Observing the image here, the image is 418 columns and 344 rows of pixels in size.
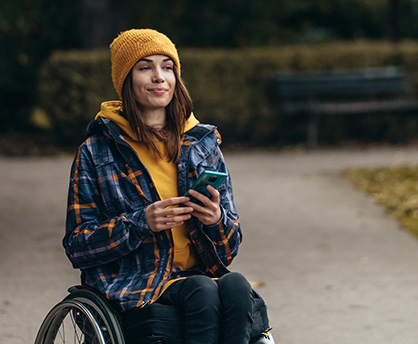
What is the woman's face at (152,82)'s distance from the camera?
3.08m

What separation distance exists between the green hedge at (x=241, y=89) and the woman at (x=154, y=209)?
8.21 meters

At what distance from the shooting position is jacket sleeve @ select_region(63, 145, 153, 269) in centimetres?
287

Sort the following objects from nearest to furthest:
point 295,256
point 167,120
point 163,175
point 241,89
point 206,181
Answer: point 206,181 < point 163,175 < point 167,120 < point 295,256 < point 241,89

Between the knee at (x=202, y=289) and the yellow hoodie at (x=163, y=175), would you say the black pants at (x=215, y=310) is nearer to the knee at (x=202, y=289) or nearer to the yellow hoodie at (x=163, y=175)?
the knee at (x=202, y=289)

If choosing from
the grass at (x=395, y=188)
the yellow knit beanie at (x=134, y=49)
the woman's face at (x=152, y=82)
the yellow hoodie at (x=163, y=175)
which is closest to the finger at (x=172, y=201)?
the yellow hoodie at (x=163, y=175)

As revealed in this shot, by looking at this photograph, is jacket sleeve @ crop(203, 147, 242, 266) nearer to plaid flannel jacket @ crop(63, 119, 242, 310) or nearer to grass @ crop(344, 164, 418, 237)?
plaid flannel jacket @ crop(63, 119, 242, 310)

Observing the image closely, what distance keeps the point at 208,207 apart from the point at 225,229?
0.61 ft

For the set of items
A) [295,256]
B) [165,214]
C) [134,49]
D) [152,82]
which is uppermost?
[134,49]

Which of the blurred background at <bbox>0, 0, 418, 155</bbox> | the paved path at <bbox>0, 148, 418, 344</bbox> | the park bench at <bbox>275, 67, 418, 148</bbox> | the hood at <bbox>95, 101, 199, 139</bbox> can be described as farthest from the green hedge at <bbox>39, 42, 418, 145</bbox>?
the hood at <bbox>95, 101, 199, 139</bbox>

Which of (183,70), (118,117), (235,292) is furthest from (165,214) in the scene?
(183,70)

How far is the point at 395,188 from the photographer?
8367 millimetres

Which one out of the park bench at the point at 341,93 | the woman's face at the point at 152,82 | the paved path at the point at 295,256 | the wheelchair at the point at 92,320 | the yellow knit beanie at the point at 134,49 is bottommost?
the paved path at the point at 295,256

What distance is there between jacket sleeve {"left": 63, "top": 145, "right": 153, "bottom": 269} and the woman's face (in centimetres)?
30

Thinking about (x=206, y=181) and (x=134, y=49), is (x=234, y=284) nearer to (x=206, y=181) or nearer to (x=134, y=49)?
(x=206, y=181)
